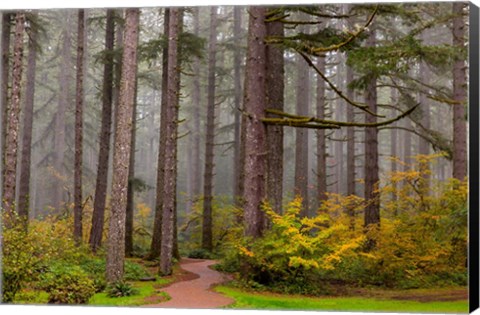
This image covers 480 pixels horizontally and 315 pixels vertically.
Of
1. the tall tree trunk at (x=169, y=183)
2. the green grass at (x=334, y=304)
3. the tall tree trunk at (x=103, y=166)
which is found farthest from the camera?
the tall tree trunk at (x=103, y=166)

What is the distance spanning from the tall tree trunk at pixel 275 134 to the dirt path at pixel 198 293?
2.19 m

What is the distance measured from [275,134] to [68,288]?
569 cm

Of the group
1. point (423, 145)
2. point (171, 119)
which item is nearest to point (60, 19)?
point (171, 119)

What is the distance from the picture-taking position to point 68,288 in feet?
30.9

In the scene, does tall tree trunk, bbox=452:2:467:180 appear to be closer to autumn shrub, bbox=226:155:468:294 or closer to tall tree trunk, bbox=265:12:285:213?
autumn shrub, bbox=226:155:468:294

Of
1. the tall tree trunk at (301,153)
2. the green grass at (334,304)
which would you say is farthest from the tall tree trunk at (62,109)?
the green grass at (334,304)

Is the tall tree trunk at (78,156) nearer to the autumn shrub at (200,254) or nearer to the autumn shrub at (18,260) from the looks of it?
the autumn shrub at (200,254)

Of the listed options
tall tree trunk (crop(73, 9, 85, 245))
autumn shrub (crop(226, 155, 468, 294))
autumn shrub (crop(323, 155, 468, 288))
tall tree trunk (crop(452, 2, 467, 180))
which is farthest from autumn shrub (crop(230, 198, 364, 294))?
tall tree trunk (crop(73, 9, 85, 245))

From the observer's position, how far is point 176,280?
40.1ft

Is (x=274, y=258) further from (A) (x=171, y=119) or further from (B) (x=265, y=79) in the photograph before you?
(A) (x=171, y=119)

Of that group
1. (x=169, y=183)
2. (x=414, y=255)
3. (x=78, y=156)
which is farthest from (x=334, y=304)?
(x=78, y=156)

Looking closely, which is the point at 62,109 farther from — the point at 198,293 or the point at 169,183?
the point at 198,293

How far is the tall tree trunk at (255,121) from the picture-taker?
10.2 m

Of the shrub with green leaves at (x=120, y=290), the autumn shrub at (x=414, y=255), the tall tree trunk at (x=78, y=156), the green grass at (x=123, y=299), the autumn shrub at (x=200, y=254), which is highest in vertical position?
the tall tree trunk at (x=78, y=156)
